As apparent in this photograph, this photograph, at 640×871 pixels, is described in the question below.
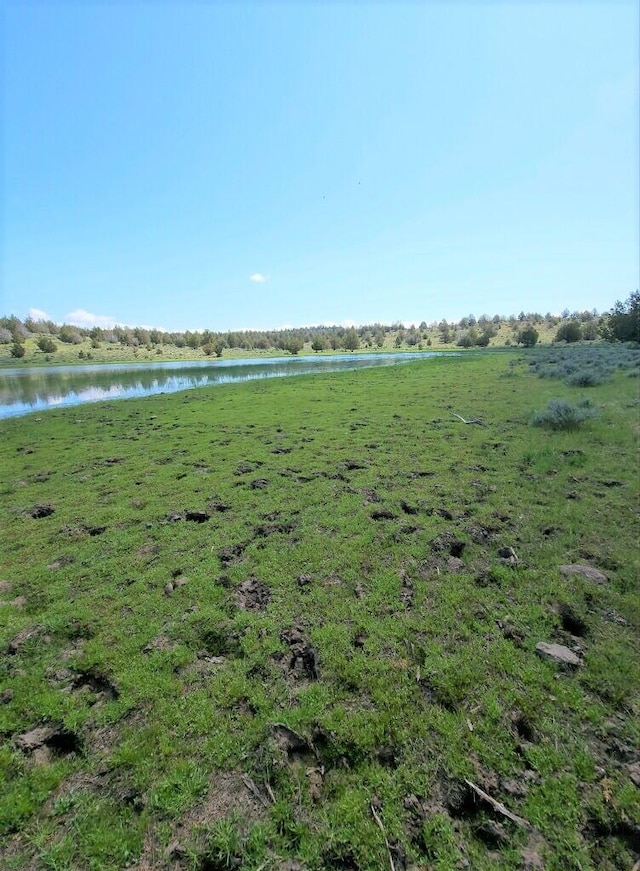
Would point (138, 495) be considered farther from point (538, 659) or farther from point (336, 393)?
point (336, 393)

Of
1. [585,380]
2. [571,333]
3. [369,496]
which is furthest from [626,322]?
[369,496]

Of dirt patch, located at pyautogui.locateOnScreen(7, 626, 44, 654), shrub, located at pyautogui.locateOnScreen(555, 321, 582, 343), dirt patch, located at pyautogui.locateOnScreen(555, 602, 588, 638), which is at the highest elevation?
shrub, located at pyautogui.locateOnScreen(555, 321, 582, 343)

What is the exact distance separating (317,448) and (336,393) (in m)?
12.7

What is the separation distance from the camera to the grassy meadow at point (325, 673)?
274 centimetres

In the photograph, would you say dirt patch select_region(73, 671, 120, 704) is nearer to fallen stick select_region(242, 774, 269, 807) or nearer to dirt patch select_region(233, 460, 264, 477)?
fallen stick select_region(242, 774, 269, 807)

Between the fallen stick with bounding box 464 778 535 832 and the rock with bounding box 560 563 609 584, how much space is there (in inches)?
139

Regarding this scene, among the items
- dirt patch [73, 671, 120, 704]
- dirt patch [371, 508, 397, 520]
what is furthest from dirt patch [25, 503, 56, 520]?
dirt patch [371, 508, 397, 520]

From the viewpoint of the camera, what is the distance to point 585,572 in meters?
5.50

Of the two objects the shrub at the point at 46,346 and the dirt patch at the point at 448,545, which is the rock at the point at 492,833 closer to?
the dirt patch at the point at 448,545

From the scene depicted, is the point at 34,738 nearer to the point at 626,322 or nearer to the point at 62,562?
the point at 62,562

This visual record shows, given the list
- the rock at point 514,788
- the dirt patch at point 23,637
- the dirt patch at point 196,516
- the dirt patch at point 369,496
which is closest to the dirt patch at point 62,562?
the dirt patch at point 23,637

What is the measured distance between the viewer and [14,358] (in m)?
62.6

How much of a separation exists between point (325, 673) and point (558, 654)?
2587 mm

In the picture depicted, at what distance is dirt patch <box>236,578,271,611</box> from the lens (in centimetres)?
514
